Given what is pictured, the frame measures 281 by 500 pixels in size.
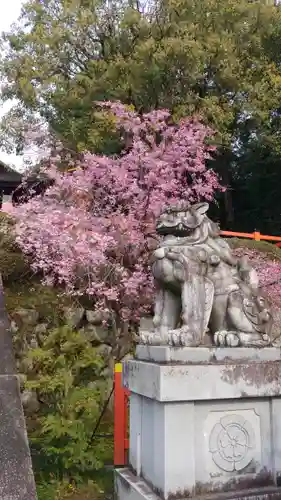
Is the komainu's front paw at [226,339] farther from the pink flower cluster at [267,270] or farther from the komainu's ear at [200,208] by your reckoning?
the pink flower cluster at [267,270]

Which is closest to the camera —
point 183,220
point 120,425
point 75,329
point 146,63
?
point 183,220

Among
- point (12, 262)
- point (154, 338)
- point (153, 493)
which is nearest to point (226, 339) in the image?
point (154, 338)

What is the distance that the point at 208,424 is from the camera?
10.2 feet

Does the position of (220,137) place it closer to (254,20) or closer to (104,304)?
(254,20)

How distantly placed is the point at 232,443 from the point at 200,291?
1080mm

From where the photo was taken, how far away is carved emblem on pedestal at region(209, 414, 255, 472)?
10.2ft

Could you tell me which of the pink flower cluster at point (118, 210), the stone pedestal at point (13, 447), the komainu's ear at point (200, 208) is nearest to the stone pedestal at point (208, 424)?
the stone pedestal at point (13, 447)

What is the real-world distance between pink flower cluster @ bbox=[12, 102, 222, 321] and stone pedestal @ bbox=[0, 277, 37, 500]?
16.1 ft

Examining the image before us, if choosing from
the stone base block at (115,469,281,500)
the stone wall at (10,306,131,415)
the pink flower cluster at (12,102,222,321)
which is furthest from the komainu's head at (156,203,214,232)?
the pink flower cluster at (12,102,222,321)

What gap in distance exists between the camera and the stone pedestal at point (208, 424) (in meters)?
Result: 2.94

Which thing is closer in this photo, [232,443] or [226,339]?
[232,443]

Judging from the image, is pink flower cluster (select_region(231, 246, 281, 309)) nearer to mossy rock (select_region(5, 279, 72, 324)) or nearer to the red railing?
mossy rock (select_region(5, 279, 72, 324))

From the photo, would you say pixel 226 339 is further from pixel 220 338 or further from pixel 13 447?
pixel 13 447

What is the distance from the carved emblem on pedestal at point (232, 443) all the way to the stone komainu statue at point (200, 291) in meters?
0.55
